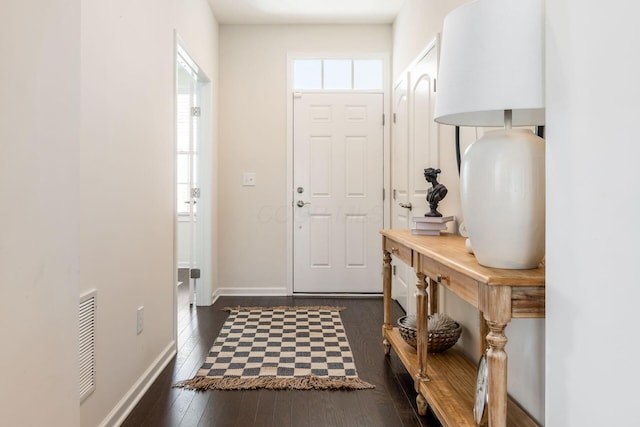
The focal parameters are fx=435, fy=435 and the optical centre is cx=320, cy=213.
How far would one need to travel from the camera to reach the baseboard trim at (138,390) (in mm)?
1809

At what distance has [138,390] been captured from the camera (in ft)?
6.82

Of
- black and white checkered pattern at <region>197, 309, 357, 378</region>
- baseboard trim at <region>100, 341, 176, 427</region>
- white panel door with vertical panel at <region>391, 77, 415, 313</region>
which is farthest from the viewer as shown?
white panel door with vertical panel at <region>391, 77, 415, 313</region>

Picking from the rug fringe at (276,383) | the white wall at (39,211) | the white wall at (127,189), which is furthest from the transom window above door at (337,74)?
the white wall at (39,211)

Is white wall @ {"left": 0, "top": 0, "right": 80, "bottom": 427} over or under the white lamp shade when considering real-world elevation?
under

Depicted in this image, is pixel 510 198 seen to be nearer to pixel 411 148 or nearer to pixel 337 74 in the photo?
pixel 411 148

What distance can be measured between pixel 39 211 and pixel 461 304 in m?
1.94

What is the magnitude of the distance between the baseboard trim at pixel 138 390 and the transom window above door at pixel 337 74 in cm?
269

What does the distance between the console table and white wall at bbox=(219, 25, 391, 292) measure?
177 cm

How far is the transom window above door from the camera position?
4180 mm

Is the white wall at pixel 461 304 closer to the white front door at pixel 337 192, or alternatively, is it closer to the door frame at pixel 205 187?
the white front door at pixel 337 192

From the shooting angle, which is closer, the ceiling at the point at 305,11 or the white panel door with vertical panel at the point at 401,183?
the white panel door with vertical panel at the point at 401,183

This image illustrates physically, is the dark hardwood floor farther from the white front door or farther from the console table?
the white front door
